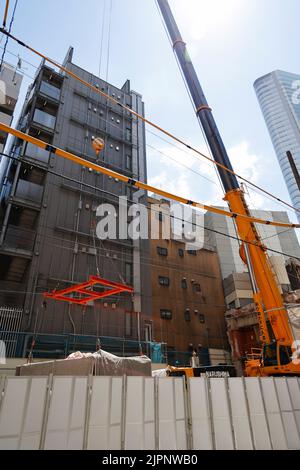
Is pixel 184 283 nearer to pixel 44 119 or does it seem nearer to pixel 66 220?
pixel 66 220

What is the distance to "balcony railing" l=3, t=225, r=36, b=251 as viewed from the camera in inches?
826

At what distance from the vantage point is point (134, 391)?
Answer: 17.7 ft

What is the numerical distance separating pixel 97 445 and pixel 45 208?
21.0 metres

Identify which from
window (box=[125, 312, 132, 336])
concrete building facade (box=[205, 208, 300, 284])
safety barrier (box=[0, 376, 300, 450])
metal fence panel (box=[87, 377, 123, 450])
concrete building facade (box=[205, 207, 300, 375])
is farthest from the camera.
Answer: concrete building facade (box=[205, 208, 300, 284])

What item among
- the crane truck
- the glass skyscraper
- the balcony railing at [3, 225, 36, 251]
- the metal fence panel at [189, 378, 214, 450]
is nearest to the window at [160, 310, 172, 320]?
the balcony railing at [3, 225, 36, 251]

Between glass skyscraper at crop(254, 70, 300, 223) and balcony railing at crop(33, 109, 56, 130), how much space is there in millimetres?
69029

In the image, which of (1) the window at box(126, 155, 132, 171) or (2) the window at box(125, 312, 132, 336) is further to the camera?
(1) the window at box(126, 155, 132, 171)

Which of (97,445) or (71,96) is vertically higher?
(71,96)

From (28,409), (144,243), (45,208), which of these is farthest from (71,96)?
(28,409)

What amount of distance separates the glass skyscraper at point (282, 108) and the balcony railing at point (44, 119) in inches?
2718

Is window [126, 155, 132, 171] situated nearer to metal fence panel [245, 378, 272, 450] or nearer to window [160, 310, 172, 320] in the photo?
window [160, 310, 172, 320]

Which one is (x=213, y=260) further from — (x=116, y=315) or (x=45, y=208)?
(x=45, y=208)

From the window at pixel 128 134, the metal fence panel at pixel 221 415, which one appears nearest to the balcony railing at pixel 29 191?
the window at pixel 128 134

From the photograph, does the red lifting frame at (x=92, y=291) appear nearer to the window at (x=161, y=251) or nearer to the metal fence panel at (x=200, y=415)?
the metal fence panel at (x=200, y=415)
